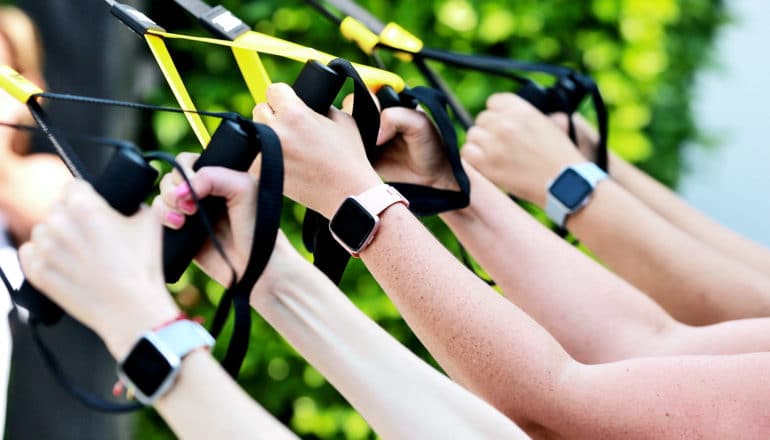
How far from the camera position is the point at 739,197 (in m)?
4.48

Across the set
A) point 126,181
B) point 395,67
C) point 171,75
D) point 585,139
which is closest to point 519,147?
point 585,139

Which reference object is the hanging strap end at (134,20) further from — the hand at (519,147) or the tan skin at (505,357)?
the hand at (519,147)

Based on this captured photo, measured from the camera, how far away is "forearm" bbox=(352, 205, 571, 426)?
33.2 inches

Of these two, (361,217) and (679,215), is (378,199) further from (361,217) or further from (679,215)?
(679,215)

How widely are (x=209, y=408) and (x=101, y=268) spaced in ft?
0.42

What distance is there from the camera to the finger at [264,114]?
84 centimetres

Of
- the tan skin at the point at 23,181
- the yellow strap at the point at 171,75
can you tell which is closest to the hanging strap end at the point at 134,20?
the yellow strap at the point at 171,75

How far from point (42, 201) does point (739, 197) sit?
366cm

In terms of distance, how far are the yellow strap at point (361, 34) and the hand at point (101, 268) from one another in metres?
0.46

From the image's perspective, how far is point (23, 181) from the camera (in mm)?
1630

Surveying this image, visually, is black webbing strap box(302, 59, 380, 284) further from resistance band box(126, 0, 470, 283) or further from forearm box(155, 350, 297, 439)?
forearm box(155, 350, 297, 439)

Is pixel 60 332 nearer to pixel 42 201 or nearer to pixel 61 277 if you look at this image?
pixel 42 201

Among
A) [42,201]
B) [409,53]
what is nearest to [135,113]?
[42,201]

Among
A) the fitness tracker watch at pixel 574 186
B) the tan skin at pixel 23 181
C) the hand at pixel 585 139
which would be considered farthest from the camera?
the tan skin at pixel 23 181
